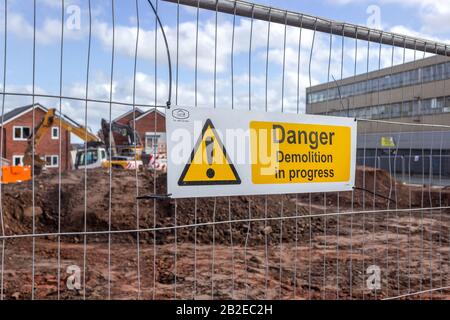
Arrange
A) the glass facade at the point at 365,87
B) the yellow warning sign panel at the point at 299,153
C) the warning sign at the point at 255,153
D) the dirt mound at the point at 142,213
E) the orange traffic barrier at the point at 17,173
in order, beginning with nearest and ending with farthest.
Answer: the warning sign at the point at 255,153 < the yellow warning sign panel at the point at 299,153 < the glass facade at the point at 365,87 < the dirt mound at the point at 142,213 < the orange traffic barrier at the point at 17,173

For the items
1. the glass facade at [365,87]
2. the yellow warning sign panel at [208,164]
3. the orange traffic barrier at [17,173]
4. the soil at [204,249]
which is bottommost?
the soil at [204,249]

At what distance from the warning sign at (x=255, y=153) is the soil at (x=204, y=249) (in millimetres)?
264

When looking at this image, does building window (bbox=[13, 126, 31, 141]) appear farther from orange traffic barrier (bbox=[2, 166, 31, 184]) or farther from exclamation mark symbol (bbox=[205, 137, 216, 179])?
orange traffic barrier (bbox=[2, 166, 31, 184])

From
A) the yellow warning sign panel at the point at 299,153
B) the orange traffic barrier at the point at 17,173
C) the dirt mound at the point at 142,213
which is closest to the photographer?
the yellow warning sign panel at the point at 299,153

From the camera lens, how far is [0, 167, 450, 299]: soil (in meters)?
Result: 5.28

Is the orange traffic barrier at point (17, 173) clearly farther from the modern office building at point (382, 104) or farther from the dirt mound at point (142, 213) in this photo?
the modern office building at point (382, 104)

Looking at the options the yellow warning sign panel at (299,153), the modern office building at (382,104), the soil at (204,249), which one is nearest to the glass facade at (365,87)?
the modern office building at (382,104)

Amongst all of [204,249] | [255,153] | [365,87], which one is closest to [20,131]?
[204,249]

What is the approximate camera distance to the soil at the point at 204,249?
5.28 metres

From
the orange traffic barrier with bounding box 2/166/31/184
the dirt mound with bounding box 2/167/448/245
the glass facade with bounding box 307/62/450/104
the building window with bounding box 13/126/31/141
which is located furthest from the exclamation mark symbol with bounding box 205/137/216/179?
the orange traffic barrier with bounding box 2/166/31/184

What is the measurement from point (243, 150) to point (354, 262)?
17.7ft

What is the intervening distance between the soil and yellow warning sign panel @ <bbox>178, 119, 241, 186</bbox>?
0.28 metres
